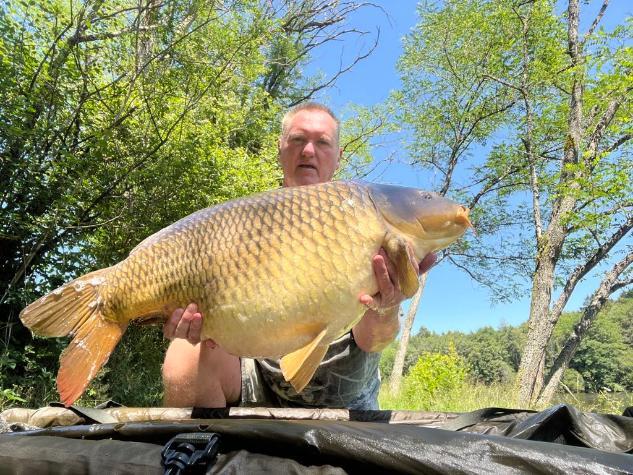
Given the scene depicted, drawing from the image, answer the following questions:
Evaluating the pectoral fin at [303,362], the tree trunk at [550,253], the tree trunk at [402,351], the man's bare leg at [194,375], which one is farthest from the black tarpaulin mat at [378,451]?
the tree trunk at [402,351]

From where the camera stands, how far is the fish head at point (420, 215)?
1.10m

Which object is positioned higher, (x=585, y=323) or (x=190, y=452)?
(x=585, y=323)

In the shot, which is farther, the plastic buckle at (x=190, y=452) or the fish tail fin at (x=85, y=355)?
the fish tail fin at (x=85, y=355)

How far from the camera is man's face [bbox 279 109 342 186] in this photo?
1988 millimetres

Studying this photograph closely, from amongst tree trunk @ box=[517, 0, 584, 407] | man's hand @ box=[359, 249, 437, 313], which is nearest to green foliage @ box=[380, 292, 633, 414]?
tree trunk @ box=[517, 0, 584, 407]

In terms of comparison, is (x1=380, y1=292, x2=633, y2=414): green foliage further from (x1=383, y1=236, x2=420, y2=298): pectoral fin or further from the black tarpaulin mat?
the black tarpaulin mat

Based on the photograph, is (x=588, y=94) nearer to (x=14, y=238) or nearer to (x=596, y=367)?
(x=14, y=238)

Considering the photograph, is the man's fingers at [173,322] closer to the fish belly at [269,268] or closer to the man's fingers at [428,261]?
the fish belly at [269,268]

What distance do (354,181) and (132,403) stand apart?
13.7 ft

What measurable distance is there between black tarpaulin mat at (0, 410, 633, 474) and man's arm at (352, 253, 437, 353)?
33 centimetres

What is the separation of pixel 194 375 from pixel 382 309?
0.71 metres

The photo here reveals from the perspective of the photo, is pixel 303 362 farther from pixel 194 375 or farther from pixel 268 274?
pixel 194 375

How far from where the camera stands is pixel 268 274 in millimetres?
1056

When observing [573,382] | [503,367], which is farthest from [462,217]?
[503,367]
